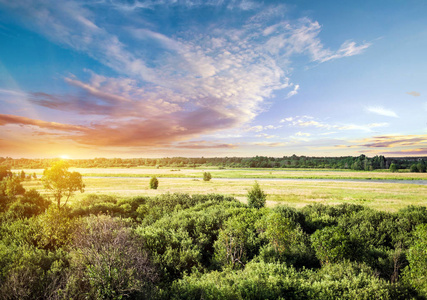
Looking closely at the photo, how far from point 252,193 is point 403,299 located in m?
27.4

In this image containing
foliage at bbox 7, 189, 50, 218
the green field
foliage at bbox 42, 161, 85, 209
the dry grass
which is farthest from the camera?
the green field

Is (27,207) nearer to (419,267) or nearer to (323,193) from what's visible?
(419,267)

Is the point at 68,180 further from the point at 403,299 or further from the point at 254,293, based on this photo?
the point at 403,299

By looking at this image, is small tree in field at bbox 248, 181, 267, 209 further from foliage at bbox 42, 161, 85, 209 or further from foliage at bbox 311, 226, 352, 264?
foliage at bbox 42, 161, 85, 209

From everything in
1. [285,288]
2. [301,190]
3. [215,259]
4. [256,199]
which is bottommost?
[301,190]

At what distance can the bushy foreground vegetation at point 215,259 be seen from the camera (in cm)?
1038

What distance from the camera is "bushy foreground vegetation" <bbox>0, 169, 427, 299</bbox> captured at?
10375 mm

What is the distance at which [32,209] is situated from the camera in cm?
3192

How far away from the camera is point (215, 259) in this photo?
16875 millimetres

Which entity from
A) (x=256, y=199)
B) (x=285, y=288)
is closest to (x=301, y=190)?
(x=256, y=199)

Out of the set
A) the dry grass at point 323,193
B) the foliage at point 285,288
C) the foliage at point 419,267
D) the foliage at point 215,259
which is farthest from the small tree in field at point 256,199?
the foliage at point 285,288

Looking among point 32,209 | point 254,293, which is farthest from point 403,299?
point 32,209

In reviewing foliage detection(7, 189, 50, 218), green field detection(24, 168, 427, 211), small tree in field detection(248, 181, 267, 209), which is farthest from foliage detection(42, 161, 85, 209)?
small tree in field detection(248, 181, 267, 209)

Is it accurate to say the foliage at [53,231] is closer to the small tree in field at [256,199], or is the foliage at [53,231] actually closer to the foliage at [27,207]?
the foliage at [27,207]
